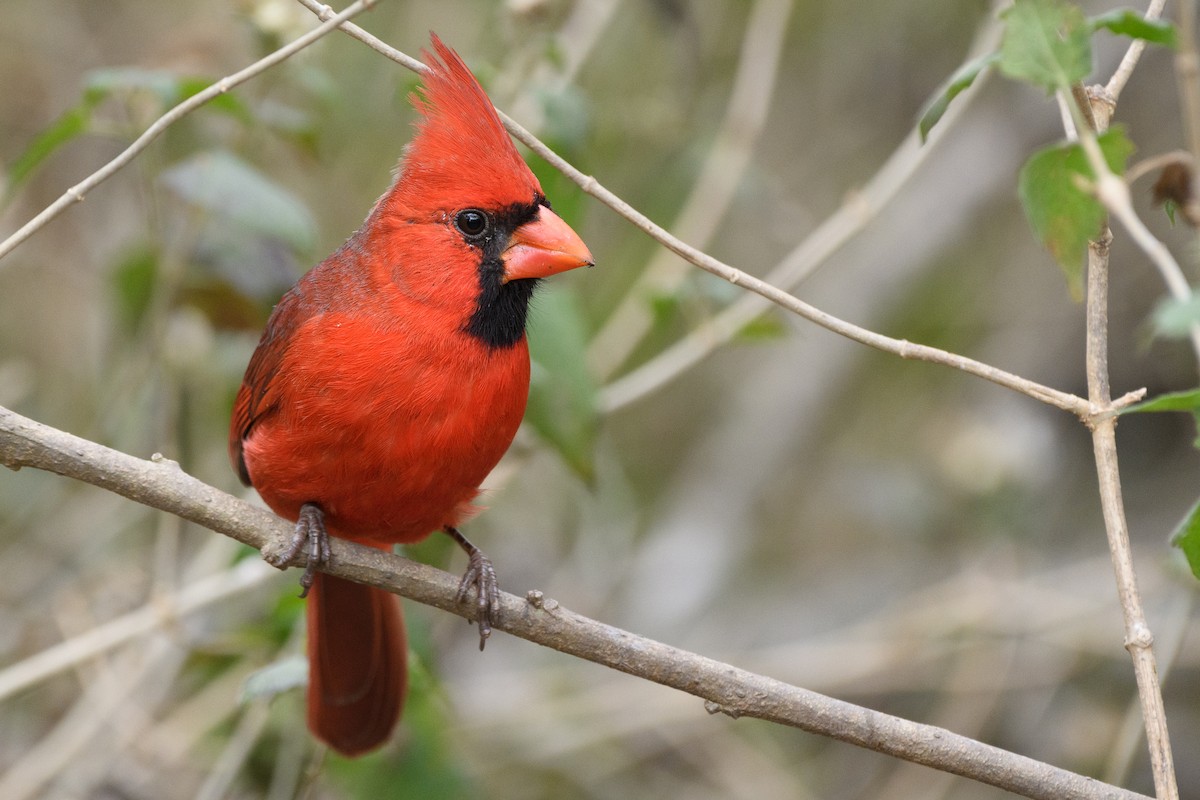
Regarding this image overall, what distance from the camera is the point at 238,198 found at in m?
2.68

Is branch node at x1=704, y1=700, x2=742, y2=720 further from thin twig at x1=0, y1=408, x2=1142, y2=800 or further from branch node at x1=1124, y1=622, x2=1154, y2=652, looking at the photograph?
branch node at x1=1124, y1=622, x2=1154, y2=652

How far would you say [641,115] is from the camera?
3.98 meters

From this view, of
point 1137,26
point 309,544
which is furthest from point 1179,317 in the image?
point 309,544

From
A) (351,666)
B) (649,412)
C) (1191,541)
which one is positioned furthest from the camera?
(649,412)

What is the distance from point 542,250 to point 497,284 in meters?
0.10

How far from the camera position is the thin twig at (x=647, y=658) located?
1.76 meters

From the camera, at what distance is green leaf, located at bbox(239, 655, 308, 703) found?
2188mm

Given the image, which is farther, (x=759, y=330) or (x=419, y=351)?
(x=759, y=330)

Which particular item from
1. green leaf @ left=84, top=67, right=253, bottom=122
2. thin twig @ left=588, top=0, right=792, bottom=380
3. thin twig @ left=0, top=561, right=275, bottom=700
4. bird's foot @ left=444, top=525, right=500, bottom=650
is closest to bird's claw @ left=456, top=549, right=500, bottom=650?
bird's foot @ left=444, top=525, right=500, bottom=650

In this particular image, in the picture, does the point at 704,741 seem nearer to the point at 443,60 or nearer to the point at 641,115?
the point at 641,115

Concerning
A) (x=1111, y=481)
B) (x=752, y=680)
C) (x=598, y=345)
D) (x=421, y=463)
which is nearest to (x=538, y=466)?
(x=598, y=345)

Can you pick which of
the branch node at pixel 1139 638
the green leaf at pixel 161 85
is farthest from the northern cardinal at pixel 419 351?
the branch node at pixel 1139 638

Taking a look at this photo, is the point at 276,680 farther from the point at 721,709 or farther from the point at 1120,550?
the point at 1120,550

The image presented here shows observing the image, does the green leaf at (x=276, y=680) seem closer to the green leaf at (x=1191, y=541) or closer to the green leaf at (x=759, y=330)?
the green leaf at (x=759, y=330)
